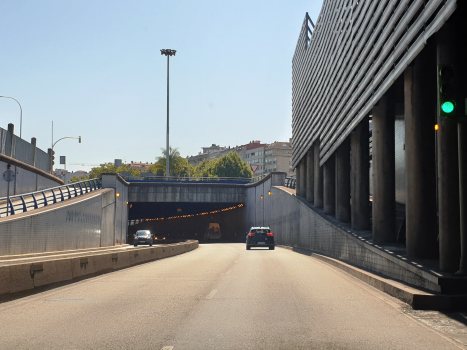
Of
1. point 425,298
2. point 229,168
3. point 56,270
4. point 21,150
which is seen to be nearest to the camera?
point 425,298

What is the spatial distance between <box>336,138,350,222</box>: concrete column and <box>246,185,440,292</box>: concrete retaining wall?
768mm

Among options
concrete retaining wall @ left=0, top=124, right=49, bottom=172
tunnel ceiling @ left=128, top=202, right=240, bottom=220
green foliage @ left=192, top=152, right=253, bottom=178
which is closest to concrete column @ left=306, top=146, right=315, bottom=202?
concrete retaining wall @ left=0, top=124, right=49, bottom=172

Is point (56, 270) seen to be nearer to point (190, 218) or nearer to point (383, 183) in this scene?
point (383, 183)

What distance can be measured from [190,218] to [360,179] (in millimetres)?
75418

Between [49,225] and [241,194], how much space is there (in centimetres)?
4106

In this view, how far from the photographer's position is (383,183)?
1986cm

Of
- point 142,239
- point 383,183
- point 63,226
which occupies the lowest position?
point 142,239

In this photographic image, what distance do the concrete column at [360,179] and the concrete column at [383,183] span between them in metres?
4.44

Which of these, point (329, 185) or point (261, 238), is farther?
point (261, 238)

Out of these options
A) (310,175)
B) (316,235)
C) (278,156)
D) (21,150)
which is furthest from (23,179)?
(278,156)

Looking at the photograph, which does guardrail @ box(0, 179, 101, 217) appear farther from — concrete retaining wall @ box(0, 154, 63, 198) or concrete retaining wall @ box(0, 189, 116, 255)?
concrete retaining wall @ box(0, 154, 63, 198)

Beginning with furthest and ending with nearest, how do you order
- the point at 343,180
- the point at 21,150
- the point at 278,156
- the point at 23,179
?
the point at 278,156, the point at 21,150, the point at 23,179, the point at 343,180

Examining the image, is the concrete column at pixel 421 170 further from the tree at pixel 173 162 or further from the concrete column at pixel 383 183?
the tree at pixel 173 162

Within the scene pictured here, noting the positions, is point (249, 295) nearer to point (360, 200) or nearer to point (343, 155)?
point (360, 200)
